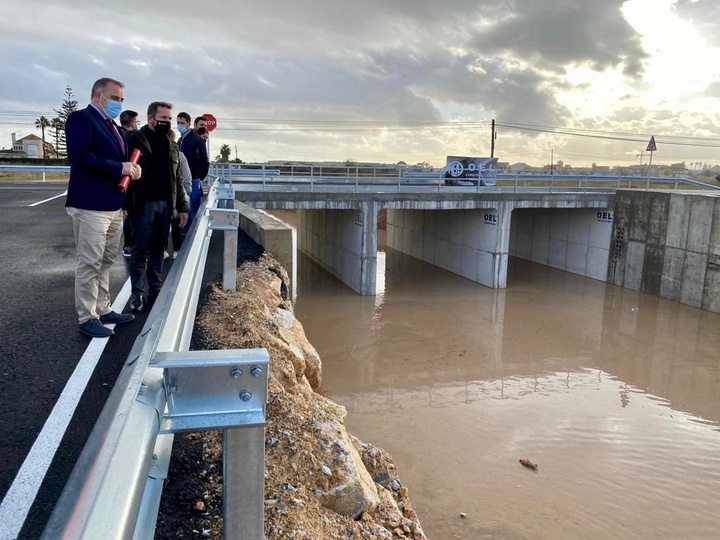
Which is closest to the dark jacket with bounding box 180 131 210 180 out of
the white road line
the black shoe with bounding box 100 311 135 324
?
the black shoe with bounding box 100 311 135 324

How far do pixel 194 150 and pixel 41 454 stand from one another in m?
5.86

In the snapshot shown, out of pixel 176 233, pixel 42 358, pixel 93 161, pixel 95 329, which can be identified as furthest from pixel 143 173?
pixel 176 233

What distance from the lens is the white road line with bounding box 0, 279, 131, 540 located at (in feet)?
7.63

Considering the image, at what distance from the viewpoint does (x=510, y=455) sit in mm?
8688

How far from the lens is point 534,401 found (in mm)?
11070

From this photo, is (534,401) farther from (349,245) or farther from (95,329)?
(349,245)

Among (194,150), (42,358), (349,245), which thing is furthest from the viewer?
(349,245)

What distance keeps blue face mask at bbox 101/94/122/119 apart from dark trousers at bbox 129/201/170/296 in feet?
3.92

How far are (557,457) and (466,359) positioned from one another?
195 inches

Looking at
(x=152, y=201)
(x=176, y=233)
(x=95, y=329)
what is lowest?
(x=95, y=329)

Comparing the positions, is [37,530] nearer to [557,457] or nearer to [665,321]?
[557,457]

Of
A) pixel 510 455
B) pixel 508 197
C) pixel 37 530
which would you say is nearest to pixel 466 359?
pixel 510 455

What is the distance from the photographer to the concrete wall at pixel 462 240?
20922 millimetres

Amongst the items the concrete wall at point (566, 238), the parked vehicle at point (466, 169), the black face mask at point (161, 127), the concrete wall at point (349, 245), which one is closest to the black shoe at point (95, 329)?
the black face mask at point (161, 127)
